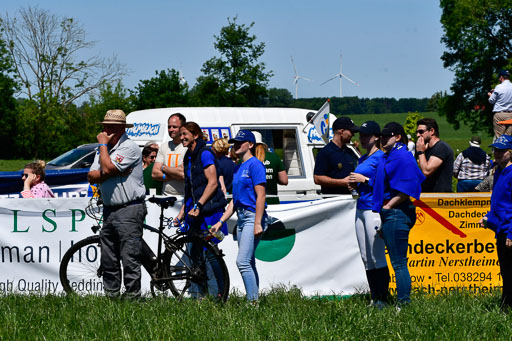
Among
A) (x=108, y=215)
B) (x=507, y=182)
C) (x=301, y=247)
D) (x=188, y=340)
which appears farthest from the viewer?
(x=301, y=247)

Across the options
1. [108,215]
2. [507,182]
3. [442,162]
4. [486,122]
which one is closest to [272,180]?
[442,162]

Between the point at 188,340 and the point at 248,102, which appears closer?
the point at 188,340

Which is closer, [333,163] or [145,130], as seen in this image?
[333,163]

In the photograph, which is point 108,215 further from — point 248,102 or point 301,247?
point 248,102

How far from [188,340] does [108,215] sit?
207cm

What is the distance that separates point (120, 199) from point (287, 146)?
6.44 meters

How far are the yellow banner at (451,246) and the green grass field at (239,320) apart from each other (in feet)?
4.54

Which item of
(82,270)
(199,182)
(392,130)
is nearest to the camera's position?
(392,130)

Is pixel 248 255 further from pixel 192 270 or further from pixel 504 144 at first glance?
pixel 504 144

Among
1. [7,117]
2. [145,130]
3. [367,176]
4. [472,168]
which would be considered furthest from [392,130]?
[7,117]

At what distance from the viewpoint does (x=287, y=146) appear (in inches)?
525

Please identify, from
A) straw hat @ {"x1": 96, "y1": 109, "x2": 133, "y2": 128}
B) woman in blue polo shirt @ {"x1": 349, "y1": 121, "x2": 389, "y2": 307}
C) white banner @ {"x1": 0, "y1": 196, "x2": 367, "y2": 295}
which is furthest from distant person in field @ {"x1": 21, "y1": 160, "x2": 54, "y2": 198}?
woman in blue polo shirt @ {"x1": 349, "y1": 121, "x2": 389, "y2": 307}

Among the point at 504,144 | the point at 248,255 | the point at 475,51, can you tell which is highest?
the point at 475,51

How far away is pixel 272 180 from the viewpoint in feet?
31.6
